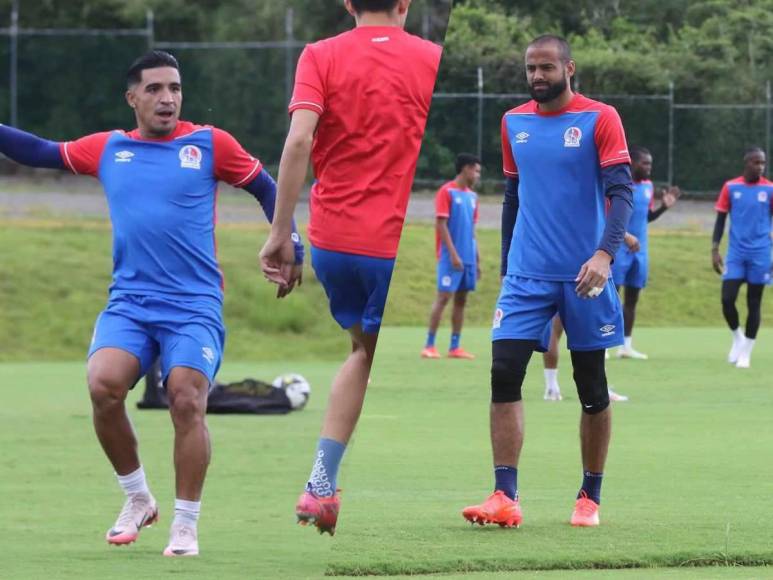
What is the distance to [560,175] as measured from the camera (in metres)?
6.29

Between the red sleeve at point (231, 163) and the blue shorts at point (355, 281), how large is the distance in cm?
135

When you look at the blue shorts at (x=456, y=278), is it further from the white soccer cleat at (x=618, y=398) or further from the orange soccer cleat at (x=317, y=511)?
the orange soccer cleat at (x=317, y=511)

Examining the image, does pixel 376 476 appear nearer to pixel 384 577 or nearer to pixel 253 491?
pixel 253 491

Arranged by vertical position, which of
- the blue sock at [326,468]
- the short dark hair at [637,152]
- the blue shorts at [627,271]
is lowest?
the blue shorts at [627,271]

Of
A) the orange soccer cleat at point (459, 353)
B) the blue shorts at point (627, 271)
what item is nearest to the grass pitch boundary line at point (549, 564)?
the orange soccer cleat at point (459, 353)

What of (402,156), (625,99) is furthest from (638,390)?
(402,156)

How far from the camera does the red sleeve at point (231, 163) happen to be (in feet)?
22.1

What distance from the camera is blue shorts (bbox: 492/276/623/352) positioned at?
6465 mm

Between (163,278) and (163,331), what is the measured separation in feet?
0.65

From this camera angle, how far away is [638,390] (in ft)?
34.2

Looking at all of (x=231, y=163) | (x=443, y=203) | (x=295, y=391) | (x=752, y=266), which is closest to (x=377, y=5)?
(x=231, y=163)

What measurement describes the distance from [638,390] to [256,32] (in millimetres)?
20029

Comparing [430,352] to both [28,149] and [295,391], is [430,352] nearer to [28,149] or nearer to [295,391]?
[295,391]

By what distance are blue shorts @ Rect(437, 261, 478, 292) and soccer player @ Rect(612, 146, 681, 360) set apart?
118 centimetres
